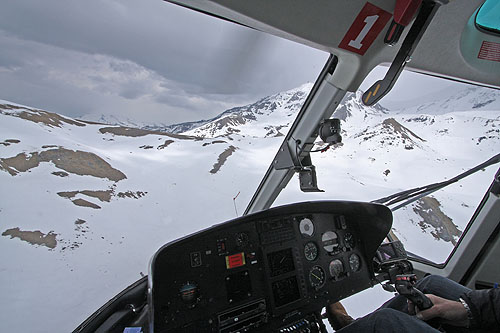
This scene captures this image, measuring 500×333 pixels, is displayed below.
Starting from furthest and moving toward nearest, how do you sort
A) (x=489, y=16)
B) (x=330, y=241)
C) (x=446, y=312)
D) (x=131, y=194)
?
(x=330, y=241), (x=131, y=194), (x=446, y=312), (x=489, y=16)

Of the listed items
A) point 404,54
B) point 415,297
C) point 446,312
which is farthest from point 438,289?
point 404,54

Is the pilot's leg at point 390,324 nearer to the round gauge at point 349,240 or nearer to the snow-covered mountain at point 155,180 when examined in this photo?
the round gauge at point 349,240

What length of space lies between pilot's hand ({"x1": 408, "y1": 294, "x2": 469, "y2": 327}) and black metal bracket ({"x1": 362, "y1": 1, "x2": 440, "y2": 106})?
49.0 inches

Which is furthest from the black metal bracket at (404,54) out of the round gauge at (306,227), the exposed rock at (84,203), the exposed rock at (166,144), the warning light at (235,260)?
the exposed rock at (84,203)

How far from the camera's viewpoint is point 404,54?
1047 millimetres

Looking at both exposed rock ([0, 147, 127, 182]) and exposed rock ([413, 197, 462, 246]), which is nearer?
exposed rock ([0, 147, 127, 182])

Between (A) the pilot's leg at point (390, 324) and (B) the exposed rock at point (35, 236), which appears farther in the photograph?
(B) the exposed rock at point (35, 236)

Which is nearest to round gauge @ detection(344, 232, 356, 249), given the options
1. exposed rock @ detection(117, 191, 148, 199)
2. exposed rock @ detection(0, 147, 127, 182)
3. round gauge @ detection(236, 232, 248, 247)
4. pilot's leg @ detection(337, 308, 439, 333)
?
pilot's leg @ detection(337, 308, 439, 333)

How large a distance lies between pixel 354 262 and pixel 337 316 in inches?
17.0

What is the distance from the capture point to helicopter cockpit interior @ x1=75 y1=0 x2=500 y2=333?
1.01 meters

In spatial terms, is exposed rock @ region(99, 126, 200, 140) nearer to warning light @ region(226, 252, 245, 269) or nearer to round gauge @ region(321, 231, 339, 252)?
warning light @ region(226, 252, 245, 269)

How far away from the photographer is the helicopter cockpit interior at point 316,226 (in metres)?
1.01

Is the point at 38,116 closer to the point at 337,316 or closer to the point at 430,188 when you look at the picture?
the point at 337,316

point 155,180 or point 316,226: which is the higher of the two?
point 155,180
